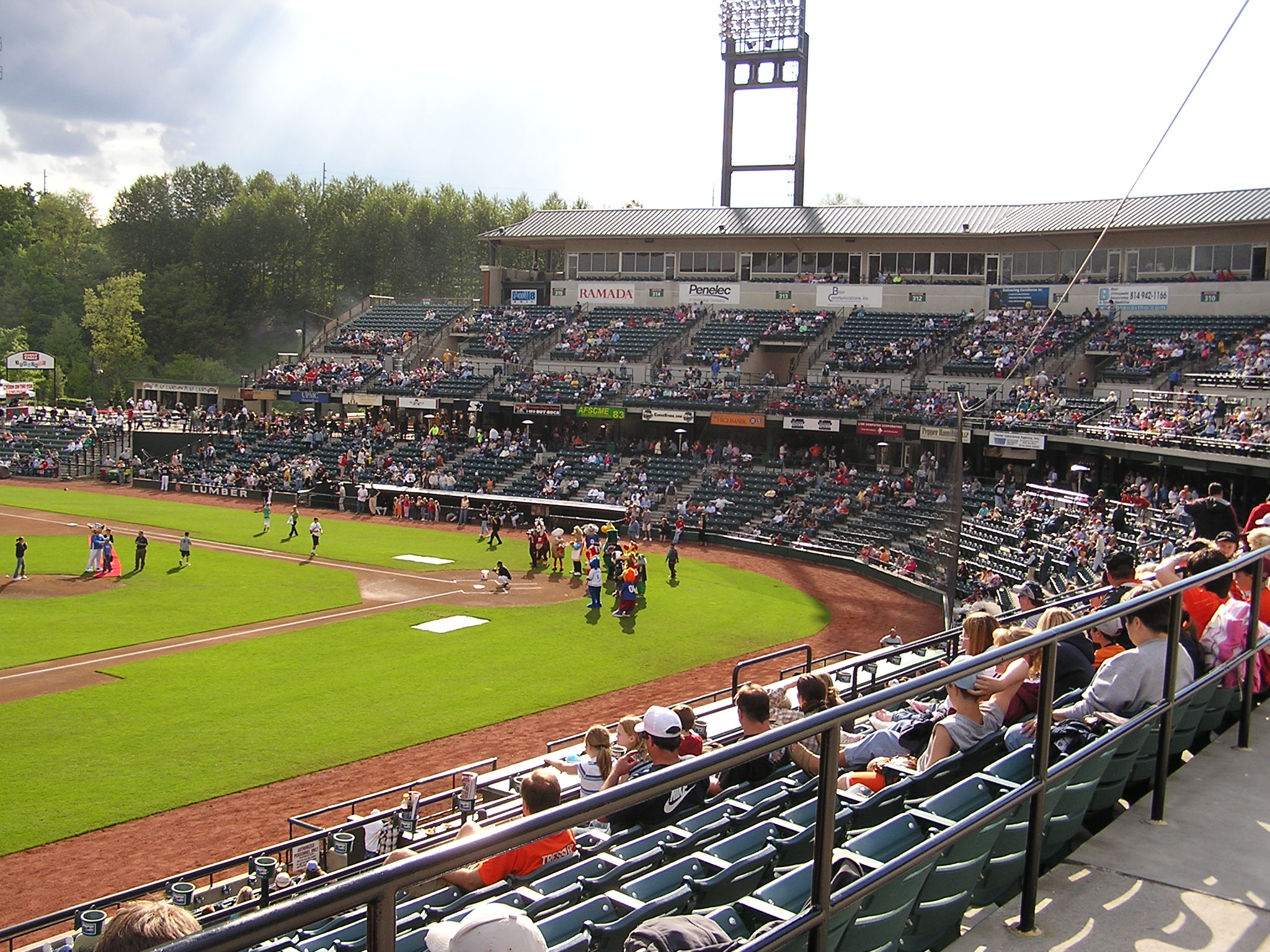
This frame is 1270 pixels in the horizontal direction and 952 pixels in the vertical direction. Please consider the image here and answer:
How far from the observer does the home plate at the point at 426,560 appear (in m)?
34.4

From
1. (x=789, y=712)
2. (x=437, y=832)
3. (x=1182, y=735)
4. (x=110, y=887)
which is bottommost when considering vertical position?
(x=110, y=887)

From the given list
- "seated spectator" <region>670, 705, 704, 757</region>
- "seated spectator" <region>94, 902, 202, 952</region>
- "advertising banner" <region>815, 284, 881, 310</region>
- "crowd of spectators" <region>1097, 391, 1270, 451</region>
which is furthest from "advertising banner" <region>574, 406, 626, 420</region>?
"seated spectator" <region>94, 902, 202, 952</region>

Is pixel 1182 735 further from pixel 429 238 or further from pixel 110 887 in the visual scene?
pixel 429 238

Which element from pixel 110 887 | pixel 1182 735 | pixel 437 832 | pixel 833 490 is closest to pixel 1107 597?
pixel 1182 735

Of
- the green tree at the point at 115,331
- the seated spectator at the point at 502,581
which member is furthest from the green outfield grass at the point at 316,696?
the green tree at the point at 115,331

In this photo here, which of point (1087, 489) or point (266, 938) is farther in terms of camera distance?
point (1087, 489)

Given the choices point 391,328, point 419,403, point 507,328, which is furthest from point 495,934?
point 391,328

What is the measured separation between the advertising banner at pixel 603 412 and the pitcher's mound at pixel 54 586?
2349 centimetres

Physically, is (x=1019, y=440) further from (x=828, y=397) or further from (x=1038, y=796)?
(x=1038, y=796)

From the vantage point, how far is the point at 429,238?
96.9 m

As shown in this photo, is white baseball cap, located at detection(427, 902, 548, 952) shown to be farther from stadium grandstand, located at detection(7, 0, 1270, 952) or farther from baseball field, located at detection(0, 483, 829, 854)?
baseball field, located at detection(0, 483, 829, 854)

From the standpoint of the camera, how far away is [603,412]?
4847 cm

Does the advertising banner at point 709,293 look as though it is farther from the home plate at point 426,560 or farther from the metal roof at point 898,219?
the home plate at point 426,560

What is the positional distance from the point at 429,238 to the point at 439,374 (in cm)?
4585
